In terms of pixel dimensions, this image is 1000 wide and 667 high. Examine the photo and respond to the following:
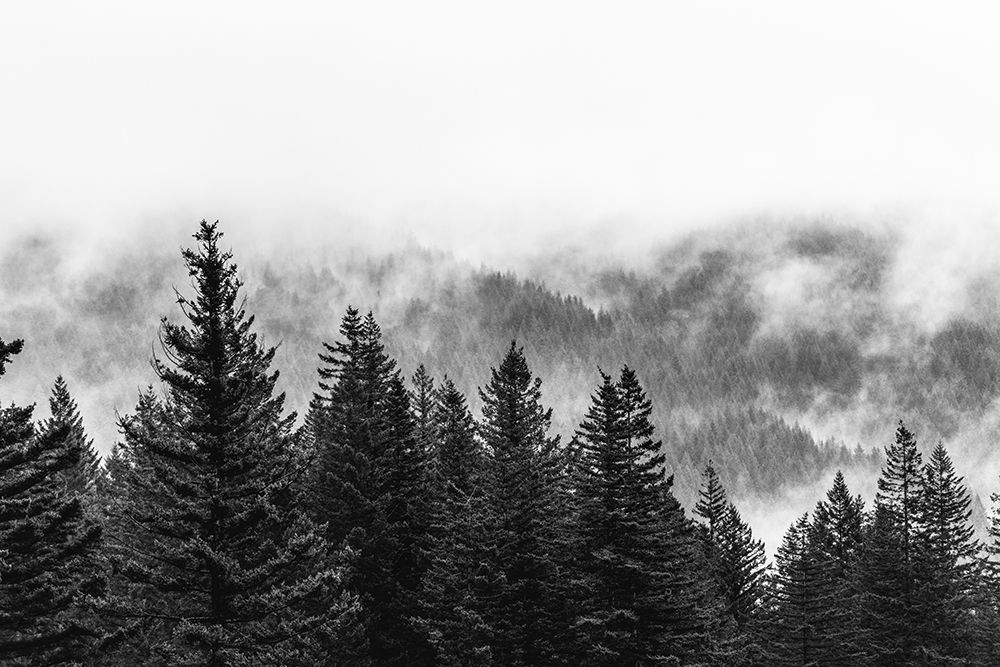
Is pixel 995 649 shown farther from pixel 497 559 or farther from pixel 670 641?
pixel 497 559

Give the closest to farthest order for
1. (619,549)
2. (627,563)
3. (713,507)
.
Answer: (627,563) < (619,549) < (713,507)

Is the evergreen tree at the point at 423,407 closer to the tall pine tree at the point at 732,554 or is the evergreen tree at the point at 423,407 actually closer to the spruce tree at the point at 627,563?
the spruce tree at the point at 627,563

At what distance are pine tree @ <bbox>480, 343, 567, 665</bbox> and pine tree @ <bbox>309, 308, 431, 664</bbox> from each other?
3.71 metres

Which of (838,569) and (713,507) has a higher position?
(713,507)

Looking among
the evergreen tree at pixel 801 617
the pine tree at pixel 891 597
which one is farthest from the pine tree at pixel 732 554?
the pine tree at pixel 891 597

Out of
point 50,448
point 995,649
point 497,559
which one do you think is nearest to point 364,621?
point 497,559

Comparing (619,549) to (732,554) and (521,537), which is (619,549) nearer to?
(521,537)

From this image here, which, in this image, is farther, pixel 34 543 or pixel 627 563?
pixel 627 563

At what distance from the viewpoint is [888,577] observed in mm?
55062

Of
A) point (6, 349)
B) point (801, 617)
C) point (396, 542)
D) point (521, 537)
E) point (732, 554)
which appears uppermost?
point (732, 554)

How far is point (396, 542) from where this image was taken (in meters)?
38.6

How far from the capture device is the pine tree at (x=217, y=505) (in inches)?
839

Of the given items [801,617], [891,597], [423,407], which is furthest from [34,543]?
[891,597]

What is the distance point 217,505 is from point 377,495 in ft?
58.0
